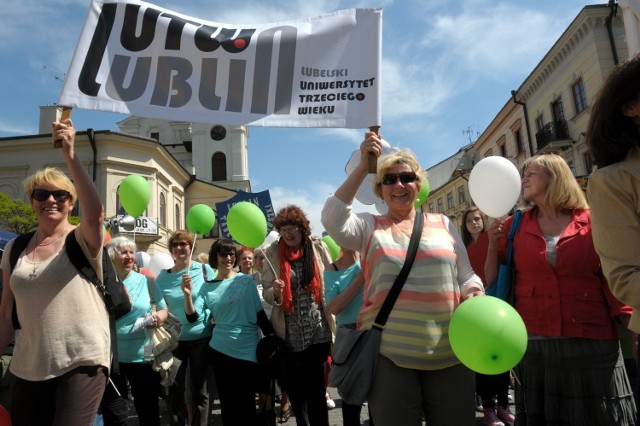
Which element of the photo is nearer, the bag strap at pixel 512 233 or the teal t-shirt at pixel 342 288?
the bag strap at pixel 512 233

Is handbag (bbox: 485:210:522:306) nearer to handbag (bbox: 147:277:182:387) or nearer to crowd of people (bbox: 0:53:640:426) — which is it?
crowd of people (bbox: 0:53:640:426)

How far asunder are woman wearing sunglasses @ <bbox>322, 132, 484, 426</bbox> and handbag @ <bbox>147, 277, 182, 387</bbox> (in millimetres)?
2818

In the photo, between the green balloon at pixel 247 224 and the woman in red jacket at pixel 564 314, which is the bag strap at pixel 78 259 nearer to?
the green balloon at pixel 247 224

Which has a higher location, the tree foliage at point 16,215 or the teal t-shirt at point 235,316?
the tree foliage at point 16,215

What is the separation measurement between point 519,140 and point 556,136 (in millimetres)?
5446

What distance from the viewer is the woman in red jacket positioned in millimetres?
2453

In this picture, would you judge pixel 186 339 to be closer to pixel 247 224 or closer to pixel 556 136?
pixel 247 224

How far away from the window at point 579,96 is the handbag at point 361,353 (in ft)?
72.6

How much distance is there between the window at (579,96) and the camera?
836 inches

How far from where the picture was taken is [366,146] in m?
2.75

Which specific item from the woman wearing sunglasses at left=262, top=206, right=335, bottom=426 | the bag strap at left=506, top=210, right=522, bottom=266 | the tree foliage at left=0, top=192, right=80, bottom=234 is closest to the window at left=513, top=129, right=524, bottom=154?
the tree foliage at left=0, top=192, right=80, bottom=234

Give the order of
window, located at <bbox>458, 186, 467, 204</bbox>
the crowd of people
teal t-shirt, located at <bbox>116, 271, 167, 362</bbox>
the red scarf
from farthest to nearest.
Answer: window, located at <bbox>458, 186, 467, 204</bbox>
teal t-shirt, located at <bbox>116, 271, 167, 362</bbox>
the red scarf
the crowd of people

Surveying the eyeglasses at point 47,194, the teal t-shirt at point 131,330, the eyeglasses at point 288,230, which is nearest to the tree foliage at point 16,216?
the teal t-shirt at point 131,330

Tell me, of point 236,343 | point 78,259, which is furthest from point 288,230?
point 78,259
